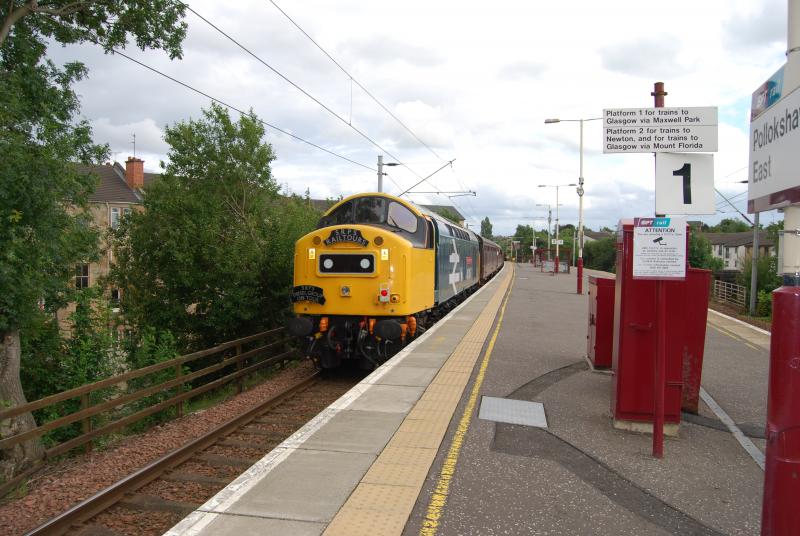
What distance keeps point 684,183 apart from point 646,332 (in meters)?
1.61

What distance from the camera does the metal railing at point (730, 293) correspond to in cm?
2664

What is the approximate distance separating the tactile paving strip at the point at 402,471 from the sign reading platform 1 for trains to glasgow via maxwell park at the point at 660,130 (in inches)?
133

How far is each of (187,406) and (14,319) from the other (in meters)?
3.46

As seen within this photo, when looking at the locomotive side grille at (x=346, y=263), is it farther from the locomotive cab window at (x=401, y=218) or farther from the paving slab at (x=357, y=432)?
the paving slab at (x=357, y=432)

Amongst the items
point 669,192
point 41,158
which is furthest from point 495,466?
point 41,158

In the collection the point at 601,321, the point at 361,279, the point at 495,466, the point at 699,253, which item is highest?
the point at 699,253

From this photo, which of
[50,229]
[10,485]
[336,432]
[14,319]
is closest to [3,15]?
[50,229]

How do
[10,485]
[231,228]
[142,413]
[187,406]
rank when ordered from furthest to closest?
[231,228], [187,406], [142,413], [10,485]

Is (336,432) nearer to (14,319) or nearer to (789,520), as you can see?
(789,520)

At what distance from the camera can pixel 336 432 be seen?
5.75 meters

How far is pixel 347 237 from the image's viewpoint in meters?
10.2

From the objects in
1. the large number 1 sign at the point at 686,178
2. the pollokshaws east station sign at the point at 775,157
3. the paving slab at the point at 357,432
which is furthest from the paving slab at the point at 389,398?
the pollokshaws east station sign at the point at 775,157

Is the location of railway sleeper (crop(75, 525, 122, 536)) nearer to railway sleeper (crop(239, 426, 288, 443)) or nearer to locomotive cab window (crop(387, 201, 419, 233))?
railway sleeper (crop(239, 426, 288, 443))

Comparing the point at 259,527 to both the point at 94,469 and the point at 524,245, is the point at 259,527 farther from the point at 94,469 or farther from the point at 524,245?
the point at 524,245
